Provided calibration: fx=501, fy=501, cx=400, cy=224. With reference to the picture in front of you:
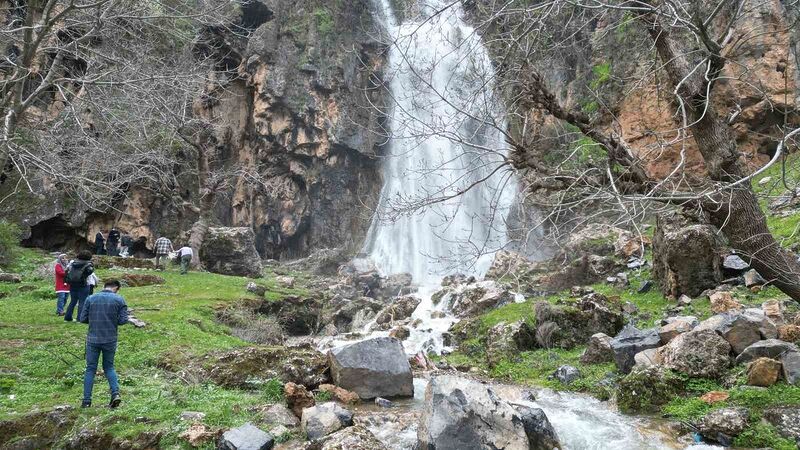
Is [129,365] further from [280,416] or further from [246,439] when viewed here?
[246,439]

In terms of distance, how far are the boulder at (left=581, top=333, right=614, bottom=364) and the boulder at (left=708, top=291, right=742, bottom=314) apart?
6.87 feet

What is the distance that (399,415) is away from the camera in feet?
21.4

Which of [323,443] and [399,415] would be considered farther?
[399,415]

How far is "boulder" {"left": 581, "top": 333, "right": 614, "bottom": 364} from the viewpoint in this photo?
8.95 metres

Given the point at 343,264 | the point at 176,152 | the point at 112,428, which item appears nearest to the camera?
the point at 112,428

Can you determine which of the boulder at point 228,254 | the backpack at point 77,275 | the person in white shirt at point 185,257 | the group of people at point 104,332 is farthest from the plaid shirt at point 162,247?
the group of people at point 104,332

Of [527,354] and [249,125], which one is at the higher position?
[249,125]

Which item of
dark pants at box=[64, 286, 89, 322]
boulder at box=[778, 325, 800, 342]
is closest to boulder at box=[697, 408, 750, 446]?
boulder at box=[778, 325, 800, 342]

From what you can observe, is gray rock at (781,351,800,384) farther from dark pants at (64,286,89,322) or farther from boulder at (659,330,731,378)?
dark pants at (64,286,89,322)

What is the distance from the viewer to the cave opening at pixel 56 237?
2103cm

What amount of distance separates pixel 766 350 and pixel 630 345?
77.4 inches

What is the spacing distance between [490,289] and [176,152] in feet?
57.0

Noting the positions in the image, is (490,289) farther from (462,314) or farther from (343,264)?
A: (343,264)

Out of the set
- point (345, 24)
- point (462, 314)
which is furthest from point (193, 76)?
point (345, 24)
